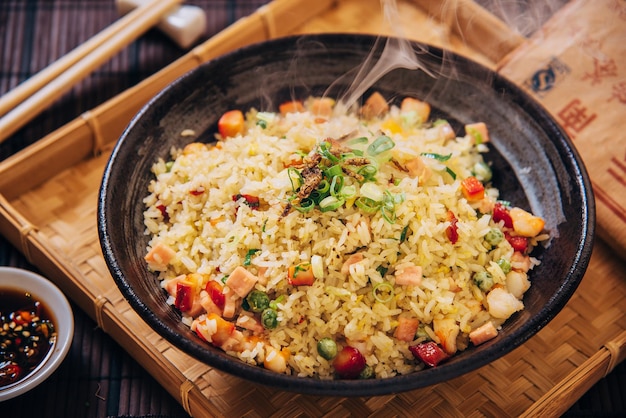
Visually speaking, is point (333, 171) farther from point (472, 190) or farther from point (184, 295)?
point (184, 295)

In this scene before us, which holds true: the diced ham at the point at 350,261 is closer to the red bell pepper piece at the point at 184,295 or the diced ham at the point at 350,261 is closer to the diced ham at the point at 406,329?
the diced ham at the point at 406,329

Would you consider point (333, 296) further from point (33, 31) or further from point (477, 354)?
point (33, 31)

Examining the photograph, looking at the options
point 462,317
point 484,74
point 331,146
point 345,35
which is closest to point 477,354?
point 462,317

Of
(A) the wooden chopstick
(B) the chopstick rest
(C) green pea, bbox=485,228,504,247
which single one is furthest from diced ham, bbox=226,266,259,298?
(B) the chopstick rest

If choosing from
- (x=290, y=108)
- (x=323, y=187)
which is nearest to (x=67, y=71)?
(x=290, y=108)

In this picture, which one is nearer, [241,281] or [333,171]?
[241,281]
